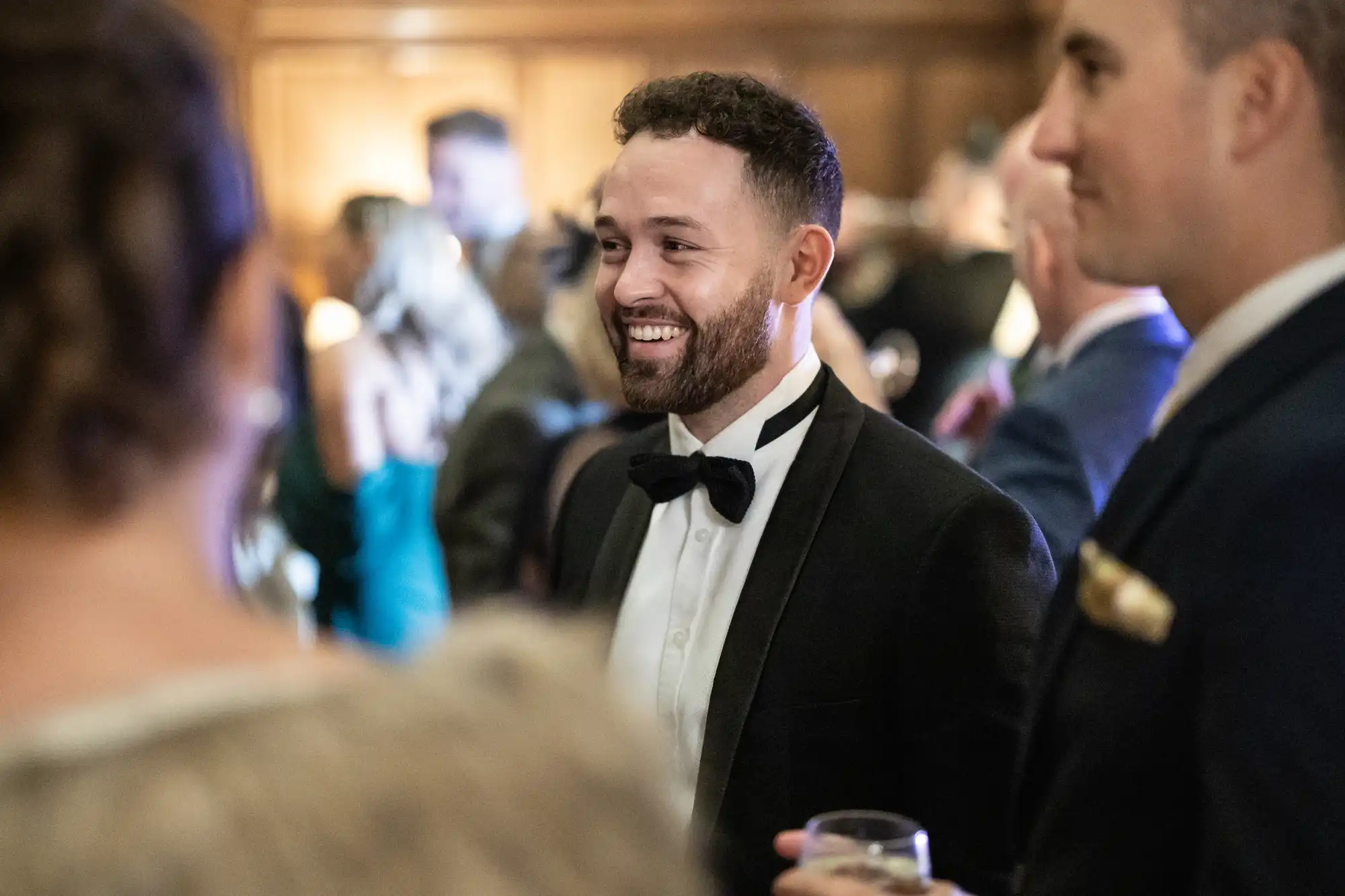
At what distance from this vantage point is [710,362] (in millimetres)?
1712

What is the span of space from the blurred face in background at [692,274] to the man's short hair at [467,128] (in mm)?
2547

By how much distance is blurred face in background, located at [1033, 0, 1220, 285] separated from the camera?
1142 mm

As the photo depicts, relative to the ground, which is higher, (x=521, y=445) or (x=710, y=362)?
(x=710, y=362)

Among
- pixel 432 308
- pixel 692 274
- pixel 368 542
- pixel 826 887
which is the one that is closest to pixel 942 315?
pixel 432 308

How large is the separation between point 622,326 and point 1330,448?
96cm

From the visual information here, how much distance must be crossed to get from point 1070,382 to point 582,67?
22.9 ft

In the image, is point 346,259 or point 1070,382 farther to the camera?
point 346,259

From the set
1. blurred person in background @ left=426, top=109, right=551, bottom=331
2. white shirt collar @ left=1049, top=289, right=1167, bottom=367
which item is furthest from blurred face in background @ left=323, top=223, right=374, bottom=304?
white shirt collar @ left=1049, top=289, right=1167, bottom=367

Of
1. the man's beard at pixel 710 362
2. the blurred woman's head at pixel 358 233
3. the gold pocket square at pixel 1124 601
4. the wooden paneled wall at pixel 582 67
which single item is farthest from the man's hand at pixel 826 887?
the wooden paneled wall at pixel 582 67

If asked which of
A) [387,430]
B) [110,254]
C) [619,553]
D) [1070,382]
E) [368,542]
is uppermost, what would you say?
[110,254]

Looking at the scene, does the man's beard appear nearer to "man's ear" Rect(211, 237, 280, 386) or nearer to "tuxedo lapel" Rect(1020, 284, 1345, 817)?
"tuxedo lapel" Rect(1020, 284, 1345, 817)

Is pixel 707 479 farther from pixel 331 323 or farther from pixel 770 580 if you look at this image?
pixel 331 323

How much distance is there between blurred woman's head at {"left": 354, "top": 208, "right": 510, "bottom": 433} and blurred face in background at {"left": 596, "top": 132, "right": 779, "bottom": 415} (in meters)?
1.84

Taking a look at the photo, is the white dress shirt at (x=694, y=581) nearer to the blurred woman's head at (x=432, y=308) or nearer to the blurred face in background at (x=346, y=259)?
the blurred woman's head at (x=432, y=308)
